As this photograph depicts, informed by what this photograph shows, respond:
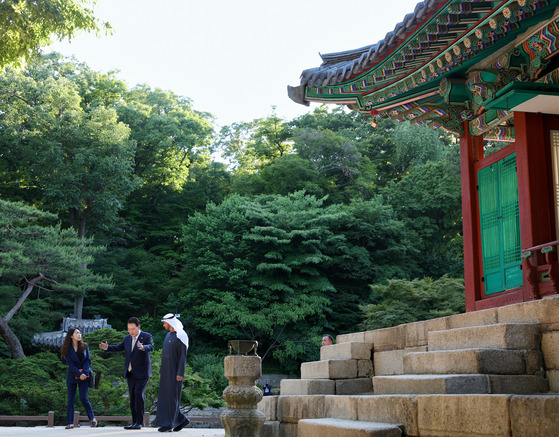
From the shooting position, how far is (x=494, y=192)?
7383 mm

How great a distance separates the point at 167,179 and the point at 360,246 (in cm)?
1229

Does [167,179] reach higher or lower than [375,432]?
higher

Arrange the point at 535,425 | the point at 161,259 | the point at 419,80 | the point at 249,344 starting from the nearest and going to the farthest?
1. the point at 535,425
2. the point at 249,344
3. the point at 419,80
4. the point at 161,259

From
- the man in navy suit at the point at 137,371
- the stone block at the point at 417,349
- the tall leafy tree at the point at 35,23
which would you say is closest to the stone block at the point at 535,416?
the stone block at the point at 417,349

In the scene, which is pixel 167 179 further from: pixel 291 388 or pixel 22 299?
pixel 291 388

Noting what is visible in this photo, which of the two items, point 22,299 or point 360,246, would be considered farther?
point 360,246

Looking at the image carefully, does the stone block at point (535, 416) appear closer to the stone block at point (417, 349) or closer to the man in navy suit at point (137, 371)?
the stone block at point (417, 349)

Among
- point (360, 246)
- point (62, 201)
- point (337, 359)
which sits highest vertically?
point (62, 201)

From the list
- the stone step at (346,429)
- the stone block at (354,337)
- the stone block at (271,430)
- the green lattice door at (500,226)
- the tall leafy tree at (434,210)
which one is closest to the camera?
the stone step at (346,429)

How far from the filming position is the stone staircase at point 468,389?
3.39m

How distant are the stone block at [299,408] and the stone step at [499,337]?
4.88 ft

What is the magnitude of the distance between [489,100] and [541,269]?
188 cm

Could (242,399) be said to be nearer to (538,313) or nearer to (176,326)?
(176,326)

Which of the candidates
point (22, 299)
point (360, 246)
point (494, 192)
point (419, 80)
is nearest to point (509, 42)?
point (419, 80)
